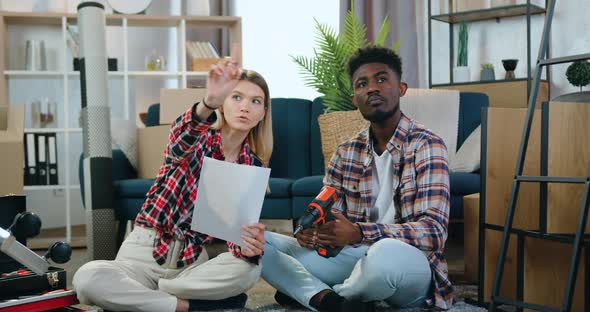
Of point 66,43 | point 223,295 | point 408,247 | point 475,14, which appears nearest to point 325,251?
point 408,247

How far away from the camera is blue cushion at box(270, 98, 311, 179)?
3451mm

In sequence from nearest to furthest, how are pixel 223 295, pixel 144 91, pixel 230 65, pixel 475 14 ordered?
pixel 230 65, pixel 223 295, pixel 475 14, pixel 144 91

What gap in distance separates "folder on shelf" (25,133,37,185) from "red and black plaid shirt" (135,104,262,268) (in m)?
2.30

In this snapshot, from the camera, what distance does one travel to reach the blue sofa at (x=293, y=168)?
298 centimetres

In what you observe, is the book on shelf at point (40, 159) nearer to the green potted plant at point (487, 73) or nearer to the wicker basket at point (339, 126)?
the wicker basket at point (339, 126)

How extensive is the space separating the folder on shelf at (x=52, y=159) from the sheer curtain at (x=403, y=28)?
190 centimetres

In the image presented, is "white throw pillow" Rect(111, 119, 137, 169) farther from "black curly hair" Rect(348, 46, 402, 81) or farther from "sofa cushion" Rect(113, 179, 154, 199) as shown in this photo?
"black curly hair" Rect(348, 46, 402, 81)

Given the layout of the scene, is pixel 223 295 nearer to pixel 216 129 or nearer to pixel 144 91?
pixel 216 129

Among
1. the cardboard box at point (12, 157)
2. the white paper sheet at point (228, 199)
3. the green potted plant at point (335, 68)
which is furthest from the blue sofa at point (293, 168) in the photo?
the white paper sheet at point (228, 199)

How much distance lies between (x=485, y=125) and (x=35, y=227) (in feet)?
4.34

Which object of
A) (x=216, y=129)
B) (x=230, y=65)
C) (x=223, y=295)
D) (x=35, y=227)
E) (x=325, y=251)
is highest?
(x=230, y=65)

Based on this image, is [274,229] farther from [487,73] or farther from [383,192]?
[383,192]

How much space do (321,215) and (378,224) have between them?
7.2 inches

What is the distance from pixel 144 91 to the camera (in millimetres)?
4785
